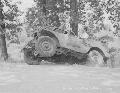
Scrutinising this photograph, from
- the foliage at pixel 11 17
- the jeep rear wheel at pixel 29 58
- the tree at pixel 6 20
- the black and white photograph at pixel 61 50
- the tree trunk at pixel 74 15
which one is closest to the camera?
the black and white photograph at pixel 61 50

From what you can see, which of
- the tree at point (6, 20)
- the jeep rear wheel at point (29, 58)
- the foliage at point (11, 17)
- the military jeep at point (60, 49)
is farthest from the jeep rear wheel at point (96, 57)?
the foliage at point (11, 17)

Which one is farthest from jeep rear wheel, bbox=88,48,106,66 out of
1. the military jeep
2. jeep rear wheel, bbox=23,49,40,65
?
jeep rear wheel, bbox=23,49,40,65

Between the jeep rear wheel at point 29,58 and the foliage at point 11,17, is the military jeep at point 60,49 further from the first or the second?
the foliage at point 11,17

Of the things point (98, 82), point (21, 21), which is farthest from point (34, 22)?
point (98, 82)

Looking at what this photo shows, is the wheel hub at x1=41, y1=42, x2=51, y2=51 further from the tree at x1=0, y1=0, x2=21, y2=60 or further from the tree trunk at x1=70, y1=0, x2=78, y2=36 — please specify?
the tree trunk at x1=70, y1=0, x2=78, y2=36

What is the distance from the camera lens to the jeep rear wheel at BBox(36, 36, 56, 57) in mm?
10836

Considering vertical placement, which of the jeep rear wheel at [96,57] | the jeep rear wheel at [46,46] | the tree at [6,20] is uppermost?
the tree at [6,20]

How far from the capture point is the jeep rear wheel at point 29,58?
1127 centimetres

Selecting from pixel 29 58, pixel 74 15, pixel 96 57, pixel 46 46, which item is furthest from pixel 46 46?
pixel 74 15

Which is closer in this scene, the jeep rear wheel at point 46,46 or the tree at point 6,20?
the jeep rear wheel at point 46,46

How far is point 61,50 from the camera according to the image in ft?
36.1

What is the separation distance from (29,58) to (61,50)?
1.58m

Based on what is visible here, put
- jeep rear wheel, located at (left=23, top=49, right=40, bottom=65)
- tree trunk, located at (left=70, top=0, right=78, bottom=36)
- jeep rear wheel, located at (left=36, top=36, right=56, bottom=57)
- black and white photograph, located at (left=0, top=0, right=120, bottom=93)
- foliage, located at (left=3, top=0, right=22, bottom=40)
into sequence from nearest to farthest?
black and white photograph, located at (left=0, top=0, right=120, bottom=93) → jeep rear wheel, located at (left=36, top=36, right=56, bottom=57) → jeep rear wheel, located at (left=23, top=49, right=40, bottom=65) → foliage, located at (left=3, top=0, right=22, bottom=40) → tree trunk, located at (left=70, top=0, right=78, bottom=36)

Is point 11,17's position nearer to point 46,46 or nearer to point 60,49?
point 46,46
